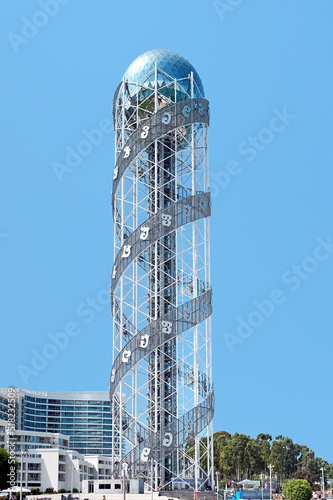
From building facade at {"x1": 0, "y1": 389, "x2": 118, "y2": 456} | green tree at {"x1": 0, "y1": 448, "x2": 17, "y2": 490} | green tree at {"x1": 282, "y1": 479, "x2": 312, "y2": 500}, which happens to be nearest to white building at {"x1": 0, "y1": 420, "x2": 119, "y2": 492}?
green tree at {"x1": 0, "y1": 448, "x2": 17, "y2": 490}

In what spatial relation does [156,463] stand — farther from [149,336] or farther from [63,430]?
[63,430]

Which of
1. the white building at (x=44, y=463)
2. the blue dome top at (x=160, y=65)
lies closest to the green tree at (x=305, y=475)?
the white building at (x=44, y=463)

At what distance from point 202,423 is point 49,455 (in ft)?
162

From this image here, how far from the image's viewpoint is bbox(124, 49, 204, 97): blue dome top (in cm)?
4931

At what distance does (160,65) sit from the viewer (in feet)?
162

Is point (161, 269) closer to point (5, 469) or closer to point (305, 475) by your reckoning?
point (5, 469)

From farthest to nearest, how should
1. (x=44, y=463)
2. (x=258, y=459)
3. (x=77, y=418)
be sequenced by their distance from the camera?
(x=77, y=418), (x=258, y=459), (x=44, y=463)

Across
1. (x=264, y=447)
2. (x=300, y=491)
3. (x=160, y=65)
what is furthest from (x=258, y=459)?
(x=160, y=65)

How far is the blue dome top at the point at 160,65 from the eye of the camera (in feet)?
162

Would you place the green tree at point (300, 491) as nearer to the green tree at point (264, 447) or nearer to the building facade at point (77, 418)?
the green tree at point (264, 447)

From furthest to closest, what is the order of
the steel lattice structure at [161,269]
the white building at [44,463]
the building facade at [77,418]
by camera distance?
the building facade at [77,418] → the white building at [44,463] → the steel lattice structure at [161,269]

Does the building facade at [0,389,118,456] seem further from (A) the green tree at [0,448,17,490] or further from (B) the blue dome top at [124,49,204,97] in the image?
(B) the blue dome top at [124,49,204,97]

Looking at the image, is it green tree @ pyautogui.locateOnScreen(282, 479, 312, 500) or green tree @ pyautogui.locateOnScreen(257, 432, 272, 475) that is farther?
green tree @ pyautogui.locateOnScreen(257, 432, 272, 475)

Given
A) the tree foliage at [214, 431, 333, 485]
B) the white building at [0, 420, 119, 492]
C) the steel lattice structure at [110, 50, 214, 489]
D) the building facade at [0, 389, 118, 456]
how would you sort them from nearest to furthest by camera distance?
the steel lattice structure at [110, 50, 214, 489], the white building at [0, 420, 119, 492], the tree foliage at [214, 431, 333, 485], the building facade at [0, 389, 118, 456]
